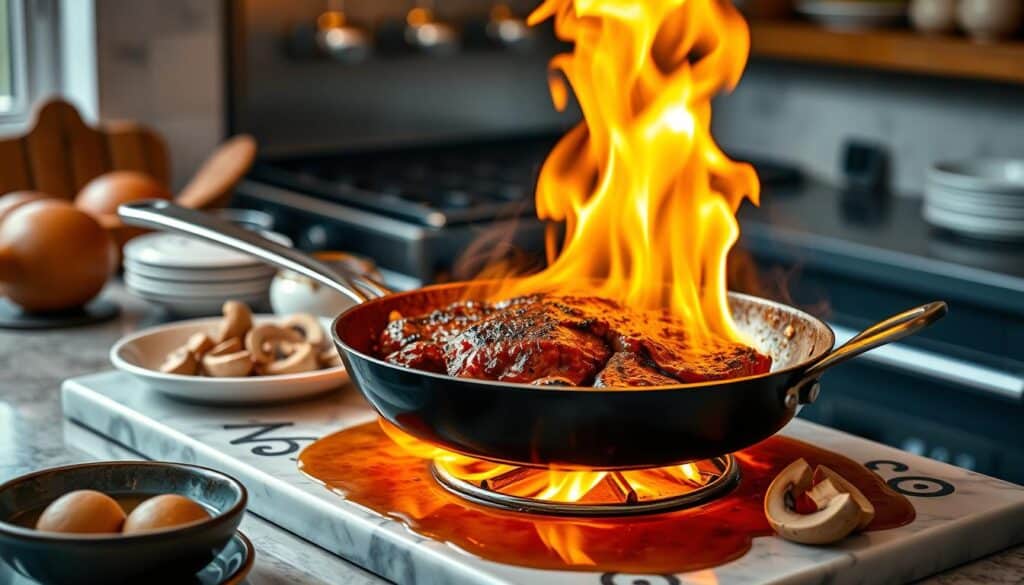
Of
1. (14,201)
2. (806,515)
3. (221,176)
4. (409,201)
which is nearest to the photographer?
(806,515)

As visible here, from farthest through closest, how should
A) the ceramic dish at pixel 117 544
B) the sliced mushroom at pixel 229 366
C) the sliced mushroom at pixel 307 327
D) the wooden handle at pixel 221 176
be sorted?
the wooden handle at pixel 221 176 < the sliced mushroom at pixel 307 327 < the sliced mushroom at pixel 229 366 < the ceramic dish at pixel 117 544

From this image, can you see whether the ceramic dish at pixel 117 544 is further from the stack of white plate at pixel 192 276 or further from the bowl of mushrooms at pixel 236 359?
the stack of white plate at pixel 192 276

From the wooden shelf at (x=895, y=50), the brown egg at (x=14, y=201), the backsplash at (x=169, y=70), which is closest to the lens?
the brown egg at (x=14, y=201)

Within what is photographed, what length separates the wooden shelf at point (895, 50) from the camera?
8.52ft

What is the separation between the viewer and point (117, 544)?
0.93 metres

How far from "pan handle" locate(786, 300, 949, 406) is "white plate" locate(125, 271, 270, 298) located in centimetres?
103

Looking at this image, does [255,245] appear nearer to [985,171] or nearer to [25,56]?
[25,56]

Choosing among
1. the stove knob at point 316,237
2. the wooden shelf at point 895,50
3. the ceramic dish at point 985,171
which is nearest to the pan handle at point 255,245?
the stove knob at point 316,237

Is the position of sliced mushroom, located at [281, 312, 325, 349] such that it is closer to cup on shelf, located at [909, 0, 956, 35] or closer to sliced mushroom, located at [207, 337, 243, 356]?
sliced mushroom, located at [207, 337, 243, 356]

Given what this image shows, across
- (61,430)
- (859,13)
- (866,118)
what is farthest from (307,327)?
(866,118)

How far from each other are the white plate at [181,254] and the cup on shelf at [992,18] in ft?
4.80

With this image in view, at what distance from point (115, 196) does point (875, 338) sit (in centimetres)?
137

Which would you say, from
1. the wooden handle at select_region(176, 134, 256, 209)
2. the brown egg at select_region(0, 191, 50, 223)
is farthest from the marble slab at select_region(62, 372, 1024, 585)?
the wooden handle at select_region(176, 134, 256, 209)

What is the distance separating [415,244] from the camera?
8.04ft
